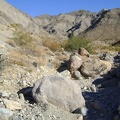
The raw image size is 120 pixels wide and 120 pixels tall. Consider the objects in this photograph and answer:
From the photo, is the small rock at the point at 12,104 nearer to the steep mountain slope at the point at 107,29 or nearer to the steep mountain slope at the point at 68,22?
the steep mountain slope at the point at 107,29

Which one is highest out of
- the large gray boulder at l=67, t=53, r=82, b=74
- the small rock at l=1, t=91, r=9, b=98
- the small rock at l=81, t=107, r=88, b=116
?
the large gray boulder at l=67, t=53, r=82, b=74

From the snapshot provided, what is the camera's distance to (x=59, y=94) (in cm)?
871

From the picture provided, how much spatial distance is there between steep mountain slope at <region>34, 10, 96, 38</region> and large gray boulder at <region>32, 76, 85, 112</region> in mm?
103040

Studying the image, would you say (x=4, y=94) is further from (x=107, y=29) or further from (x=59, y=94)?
(x=107, y=29)

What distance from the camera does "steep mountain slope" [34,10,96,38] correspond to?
117 meters

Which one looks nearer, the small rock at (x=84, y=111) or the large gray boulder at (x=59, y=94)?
the small rock at (x=84, y=111)

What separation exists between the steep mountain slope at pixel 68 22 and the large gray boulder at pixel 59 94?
103040mm

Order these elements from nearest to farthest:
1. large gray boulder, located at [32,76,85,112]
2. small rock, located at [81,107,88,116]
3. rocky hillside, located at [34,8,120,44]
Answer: small rock, located at [81,107,88,116] → large gray boulder, located at [32,76,85,112] → rocky hillside, located at [34,8,120,44]

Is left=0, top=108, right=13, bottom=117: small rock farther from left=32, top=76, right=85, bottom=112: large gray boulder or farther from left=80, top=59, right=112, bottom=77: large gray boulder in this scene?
left=80, top=59, right=112, bottom=77: large gray boulder

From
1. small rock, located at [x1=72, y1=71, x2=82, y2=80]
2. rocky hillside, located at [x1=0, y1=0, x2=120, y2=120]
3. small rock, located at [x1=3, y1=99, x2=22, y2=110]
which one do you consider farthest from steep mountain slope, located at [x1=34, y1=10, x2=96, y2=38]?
small rock, located at [x1=3, y1=99, x2=22, y2=110]

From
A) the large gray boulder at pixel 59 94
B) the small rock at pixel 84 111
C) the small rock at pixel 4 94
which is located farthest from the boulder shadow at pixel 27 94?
the small rock at pixel 84 111

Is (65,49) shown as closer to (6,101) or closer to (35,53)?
(35,53)

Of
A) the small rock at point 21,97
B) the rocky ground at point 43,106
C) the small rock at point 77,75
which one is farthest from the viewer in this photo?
the small rock at point 77,75

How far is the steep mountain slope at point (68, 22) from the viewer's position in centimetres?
11662
